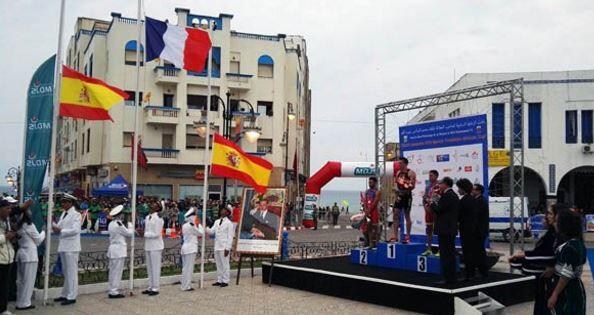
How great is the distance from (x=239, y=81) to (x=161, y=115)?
610 centimetres

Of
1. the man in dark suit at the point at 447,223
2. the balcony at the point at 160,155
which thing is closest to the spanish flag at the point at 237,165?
the man in dark suit at the point at 447,223

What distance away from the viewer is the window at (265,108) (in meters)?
42.2

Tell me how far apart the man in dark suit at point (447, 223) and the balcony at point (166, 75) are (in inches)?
1266

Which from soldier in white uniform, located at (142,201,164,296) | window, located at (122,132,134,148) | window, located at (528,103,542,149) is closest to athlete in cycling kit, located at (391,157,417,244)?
soldier in white uniform, located at (142,201,164,296)

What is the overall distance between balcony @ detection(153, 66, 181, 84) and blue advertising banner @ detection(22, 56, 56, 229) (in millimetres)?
29032

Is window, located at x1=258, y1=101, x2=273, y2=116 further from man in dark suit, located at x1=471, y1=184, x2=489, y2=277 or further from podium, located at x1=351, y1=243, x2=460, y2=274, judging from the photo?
man in dark suit, located at x1=471, y1=184, x2=489, y2=277

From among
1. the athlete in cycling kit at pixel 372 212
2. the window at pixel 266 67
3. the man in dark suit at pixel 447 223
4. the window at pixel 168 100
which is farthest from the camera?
the window at pixel 266 67

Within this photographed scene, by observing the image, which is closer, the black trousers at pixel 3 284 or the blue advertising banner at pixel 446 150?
the black trousers at pixel 3 284

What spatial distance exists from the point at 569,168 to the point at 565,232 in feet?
93.0

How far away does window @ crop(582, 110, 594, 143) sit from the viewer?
31422mm

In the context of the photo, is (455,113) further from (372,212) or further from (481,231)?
(481,231)

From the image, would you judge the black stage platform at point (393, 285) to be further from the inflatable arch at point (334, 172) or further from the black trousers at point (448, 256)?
the inflatable arch at point (334, 172)

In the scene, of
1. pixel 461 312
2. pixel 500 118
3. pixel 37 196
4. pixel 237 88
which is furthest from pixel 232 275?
pixel 237 88

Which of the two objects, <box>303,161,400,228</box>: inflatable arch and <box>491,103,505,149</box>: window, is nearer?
<box>303,161,400,228</box>: inflatable arch
